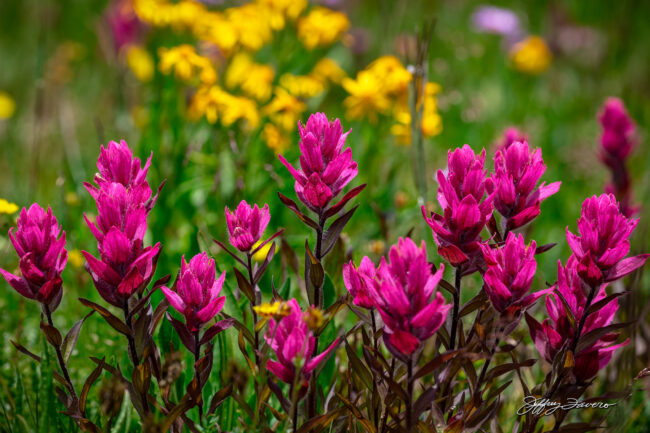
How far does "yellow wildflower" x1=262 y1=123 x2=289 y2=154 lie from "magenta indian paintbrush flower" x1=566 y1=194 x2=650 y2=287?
1.30 meters

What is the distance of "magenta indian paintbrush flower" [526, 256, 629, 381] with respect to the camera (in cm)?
105

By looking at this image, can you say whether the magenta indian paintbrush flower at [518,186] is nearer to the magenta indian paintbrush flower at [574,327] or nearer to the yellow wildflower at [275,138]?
the magenta indian paintbrush flower at [574,327]

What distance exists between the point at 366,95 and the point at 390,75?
108mm

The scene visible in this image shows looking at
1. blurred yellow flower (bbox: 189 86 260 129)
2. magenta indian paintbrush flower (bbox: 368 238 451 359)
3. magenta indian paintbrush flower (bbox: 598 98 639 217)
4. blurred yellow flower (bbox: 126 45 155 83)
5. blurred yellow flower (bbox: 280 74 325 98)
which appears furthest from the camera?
blurred yellow flower (bbox: 126 45 155 83)

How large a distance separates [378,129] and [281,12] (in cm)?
62

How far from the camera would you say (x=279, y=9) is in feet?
8.32

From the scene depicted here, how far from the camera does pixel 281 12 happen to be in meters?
2.57

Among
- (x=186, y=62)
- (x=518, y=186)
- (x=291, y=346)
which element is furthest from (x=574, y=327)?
(x=186, y=62)

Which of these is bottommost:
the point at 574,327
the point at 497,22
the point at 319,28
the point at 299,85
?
the point at 574,327

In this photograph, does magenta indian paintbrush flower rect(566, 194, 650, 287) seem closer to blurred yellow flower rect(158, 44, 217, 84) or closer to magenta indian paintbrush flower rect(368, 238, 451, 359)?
magenta indian paintbrush flower rect(368, 238, 451, 359)

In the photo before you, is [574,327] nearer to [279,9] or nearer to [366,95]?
[366,95]

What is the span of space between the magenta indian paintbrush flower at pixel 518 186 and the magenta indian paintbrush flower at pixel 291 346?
1.19 feet

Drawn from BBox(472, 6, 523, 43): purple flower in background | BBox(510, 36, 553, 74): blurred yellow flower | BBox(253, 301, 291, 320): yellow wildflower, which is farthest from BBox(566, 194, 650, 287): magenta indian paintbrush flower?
BBox(472, 6, 523, 43): purple flower in background

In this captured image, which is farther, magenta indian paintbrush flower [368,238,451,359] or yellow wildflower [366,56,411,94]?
yellow wildflower [366,56,411,94]
